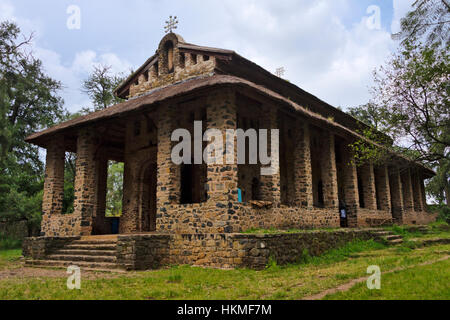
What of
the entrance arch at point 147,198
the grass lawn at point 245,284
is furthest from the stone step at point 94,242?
the entrance arch at point 147,198

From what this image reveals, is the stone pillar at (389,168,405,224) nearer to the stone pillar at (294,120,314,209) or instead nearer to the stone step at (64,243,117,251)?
the stone pillar at (294,120,314,209)

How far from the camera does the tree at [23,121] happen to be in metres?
17.9

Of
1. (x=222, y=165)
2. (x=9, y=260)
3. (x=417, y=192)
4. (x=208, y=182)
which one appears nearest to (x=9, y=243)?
(x=9, y=260)

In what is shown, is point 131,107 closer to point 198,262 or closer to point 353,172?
point 198,262

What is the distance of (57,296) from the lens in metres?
5.68

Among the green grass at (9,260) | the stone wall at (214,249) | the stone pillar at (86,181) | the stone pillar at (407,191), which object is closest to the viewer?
the stone wall at (214,249)

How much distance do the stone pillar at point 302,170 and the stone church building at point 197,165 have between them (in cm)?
4

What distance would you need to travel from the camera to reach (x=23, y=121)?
74.3ft

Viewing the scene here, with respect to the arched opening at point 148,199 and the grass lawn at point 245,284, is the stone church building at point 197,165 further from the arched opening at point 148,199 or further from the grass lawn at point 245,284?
the grass lawn at point 245,284

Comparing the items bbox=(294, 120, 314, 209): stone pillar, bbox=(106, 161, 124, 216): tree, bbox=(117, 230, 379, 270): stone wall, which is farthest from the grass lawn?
bbox=(106, 161, 124, 216): tree

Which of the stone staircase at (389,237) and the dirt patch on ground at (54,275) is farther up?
the stone staircase at (389,237)

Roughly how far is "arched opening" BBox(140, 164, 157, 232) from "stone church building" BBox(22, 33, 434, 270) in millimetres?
42

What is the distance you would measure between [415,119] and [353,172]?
7020 millimetres

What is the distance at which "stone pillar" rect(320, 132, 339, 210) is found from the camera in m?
14.6
